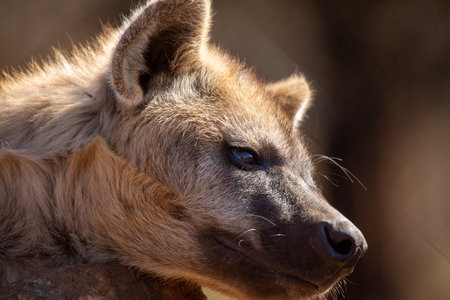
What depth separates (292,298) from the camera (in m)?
1.91

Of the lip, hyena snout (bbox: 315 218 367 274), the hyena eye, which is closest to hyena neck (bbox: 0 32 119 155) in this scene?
the hyena eye

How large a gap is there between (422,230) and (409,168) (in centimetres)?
39

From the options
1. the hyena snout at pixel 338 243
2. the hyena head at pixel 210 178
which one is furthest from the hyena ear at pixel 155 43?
A: the hyena snout at pixel 338 243

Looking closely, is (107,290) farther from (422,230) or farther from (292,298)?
(422,230)

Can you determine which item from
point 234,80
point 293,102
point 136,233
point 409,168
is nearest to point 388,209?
point 409,168

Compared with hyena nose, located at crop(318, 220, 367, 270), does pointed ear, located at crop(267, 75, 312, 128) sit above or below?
above

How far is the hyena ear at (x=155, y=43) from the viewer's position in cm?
203

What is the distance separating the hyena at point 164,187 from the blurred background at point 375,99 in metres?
1.96

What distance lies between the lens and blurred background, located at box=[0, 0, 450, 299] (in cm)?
411

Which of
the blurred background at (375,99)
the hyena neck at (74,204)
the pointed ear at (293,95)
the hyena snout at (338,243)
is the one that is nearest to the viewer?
the hyena snout at (338,243)

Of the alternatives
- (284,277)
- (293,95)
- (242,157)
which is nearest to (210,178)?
(242,157)

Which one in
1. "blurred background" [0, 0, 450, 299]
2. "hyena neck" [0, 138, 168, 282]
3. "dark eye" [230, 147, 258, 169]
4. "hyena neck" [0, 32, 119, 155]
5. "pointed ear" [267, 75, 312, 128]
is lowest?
"blurred background" [0, 0, 450, 299]

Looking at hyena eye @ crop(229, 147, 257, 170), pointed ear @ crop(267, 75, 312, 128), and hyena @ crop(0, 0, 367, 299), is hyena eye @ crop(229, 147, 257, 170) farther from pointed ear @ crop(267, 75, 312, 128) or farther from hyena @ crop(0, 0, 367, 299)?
pointed ear @ crop(267, 75, 312, 128)

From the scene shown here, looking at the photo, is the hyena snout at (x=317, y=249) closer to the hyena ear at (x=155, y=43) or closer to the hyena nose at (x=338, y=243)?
the hyena nose at (x=338, y=243)
